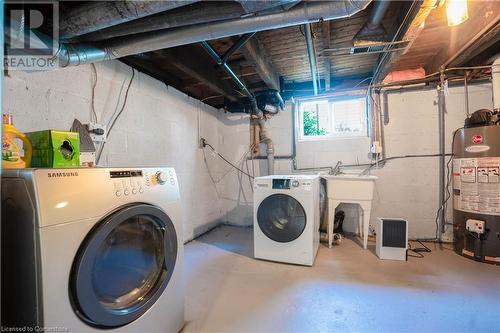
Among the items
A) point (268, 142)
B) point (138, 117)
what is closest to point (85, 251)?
point (138, 117)

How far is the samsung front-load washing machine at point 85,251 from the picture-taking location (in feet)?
2.37

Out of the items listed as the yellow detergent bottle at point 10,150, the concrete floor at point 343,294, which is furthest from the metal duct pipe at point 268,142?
the yellow detergent bottle at point 10,150

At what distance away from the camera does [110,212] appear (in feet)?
3.01

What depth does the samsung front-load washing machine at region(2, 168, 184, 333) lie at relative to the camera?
72cm

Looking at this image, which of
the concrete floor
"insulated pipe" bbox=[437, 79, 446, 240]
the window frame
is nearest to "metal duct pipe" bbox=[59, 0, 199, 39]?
the concrete floor

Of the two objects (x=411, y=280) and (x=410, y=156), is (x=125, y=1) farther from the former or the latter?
(x=410, y=156)

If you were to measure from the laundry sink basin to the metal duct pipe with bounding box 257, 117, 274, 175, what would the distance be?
88cm

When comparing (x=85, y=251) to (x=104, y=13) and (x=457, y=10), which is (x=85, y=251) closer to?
(x=104, y=13)

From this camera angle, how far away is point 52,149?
3.49ft

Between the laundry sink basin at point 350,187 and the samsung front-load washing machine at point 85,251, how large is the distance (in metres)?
1.91

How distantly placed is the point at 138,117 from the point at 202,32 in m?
1.24

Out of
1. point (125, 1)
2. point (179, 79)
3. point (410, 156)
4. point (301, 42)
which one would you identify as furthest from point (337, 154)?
point (125, 1)

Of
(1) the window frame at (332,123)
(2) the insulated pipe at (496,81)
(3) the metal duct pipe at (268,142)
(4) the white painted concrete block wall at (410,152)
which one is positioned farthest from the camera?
(3) the metal duct pipe at (268,142)

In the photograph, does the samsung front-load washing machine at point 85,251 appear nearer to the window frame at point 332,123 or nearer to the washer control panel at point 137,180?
the washer control panel at point 137,180
